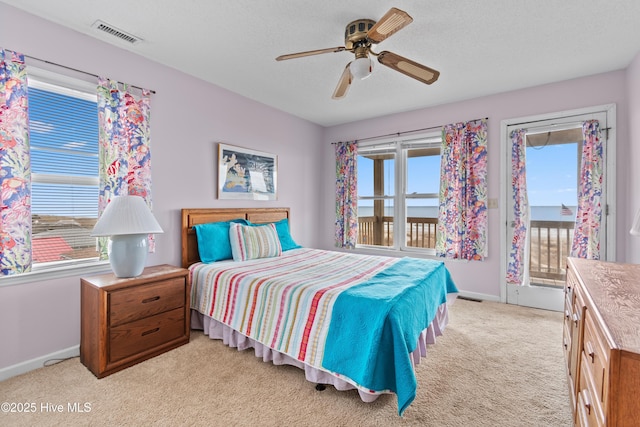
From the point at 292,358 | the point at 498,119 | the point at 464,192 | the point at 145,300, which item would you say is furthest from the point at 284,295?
the point at 498,119

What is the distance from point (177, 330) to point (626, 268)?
322cm

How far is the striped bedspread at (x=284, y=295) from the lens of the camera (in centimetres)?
187

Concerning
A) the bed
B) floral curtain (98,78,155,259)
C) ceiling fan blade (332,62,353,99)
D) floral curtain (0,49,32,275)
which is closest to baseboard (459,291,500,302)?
the bed

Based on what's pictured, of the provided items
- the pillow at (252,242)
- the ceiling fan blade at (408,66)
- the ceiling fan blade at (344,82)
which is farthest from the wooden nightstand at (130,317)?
the ceiling fan blade at (408,66)

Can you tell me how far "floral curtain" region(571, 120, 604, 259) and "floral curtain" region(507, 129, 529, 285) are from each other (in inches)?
18.1

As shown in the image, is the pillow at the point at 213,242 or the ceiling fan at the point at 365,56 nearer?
the ceiling fan at the point at 365,56

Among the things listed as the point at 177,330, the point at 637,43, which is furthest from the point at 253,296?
the point at 637,43

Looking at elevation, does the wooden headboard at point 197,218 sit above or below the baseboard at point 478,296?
above

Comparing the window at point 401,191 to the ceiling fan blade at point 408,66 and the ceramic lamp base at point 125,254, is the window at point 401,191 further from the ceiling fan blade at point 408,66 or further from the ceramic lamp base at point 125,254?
the ceramic lamp base at point 125,254

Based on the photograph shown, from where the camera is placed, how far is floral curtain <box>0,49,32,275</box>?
76.5 inches

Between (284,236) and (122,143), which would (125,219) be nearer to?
(122,143)

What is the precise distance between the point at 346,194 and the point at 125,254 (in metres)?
3.25

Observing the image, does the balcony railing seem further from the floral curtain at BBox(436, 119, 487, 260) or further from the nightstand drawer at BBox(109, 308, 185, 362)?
the nightstand drawer at BBox(109, 308, 185, 362)

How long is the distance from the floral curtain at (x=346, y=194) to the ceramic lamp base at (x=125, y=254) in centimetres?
310
